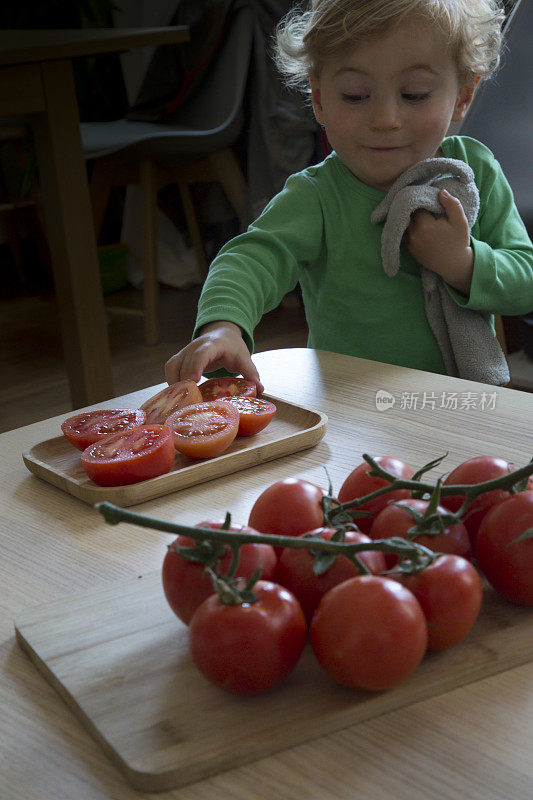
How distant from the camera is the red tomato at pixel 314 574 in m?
0.58

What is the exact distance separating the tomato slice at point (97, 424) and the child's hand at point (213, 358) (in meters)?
0.11

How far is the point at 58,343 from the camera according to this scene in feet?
11.6

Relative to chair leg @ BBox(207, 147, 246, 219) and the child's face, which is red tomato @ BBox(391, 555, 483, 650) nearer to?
the child's face

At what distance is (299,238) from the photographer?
1.50 metres

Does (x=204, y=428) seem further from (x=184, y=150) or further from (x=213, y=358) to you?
(x=184, y=150)

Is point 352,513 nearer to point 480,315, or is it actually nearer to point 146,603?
point 146,603

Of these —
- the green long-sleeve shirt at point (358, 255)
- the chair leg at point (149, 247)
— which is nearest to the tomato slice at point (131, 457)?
the green long-sleeve shirt at point (358, 255)

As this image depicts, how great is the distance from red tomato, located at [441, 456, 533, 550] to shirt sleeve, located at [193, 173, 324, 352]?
0.63m

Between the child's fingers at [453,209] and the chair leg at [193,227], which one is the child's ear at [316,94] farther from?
the chair leg at [193,227]

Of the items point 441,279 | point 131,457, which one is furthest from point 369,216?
point 131,457

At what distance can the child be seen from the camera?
1.32m

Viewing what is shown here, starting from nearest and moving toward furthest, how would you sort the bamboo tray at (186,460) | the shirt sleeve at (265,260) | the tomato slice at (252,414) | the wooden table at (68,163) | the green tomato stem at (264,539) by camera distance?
the green tomato stem at (264,539) < the bamboo tray at (186,460) < the tomato slice at (252,414) < the shirt sleeve at (265,260) < the wooden table at (68,163)

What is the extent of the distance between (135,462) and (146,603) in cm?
25

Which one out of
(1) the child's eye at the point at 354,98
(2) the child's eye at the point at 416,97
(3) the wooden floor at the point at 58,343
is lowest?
(3) the wooden floor at the point at 58,343
